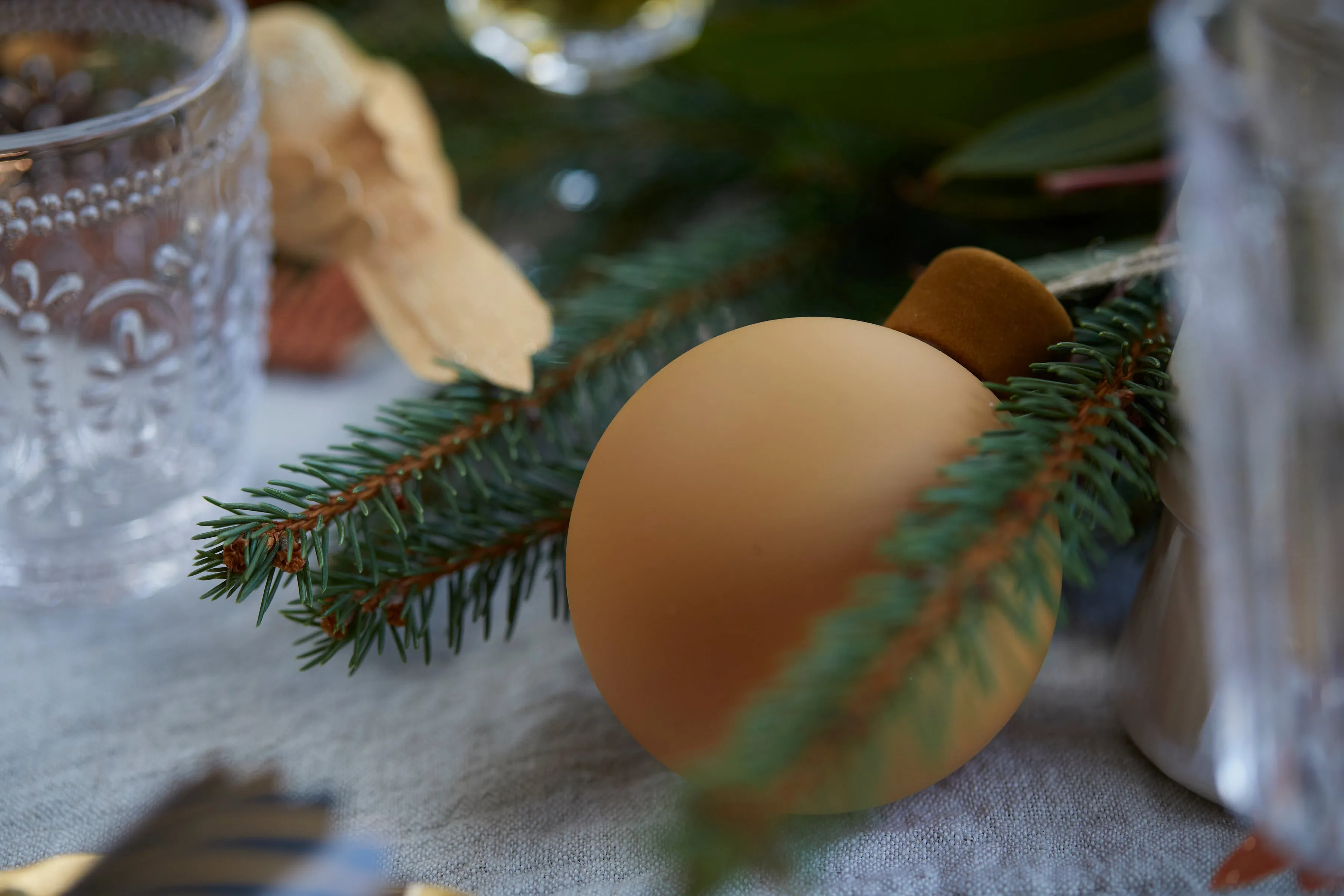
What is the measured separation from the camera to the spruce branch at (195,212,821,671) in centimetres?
26

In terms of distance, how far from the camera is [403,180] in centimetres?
38

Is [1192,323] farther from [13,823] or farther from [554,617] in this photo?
[13,823]

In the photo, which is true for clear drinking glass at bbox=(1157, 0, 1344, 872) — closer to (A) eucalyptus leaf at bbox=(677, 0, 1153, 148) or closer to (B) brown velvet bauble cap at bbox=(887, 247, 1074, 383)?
(B) brown velvet bauble cap at bbox=(887, 247, 1074, 383)

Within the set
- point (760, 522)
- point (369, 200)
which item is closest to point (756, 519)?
point (760, 522)

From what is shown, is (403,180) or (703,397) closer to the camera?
(703,397)

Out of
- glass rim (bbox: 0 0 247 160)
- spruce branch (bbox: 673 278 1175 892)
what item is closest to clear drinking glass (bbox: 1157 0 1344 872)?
spruce branch (bbox: 673 278 1175 892)

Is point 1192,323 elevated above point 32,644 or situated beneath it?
elevated above

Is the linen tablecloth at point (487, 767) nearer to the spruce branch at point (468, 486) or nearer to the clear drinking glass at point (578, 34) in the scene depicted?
the spruce branch at point (468, 486)

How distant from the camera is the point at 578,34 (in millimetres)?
482

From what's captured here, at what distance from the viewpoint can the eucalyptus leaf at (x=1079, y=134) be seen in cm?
36

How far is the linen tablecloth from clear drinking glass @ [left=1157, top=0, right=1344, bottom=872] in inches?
1.6

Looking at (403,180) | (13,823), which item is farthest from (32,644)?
(403,180)

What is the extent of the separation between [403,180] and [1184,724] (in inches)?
11.7

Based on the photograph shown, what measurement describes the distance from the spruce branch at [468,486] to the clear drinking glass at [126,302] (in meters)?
0.05
